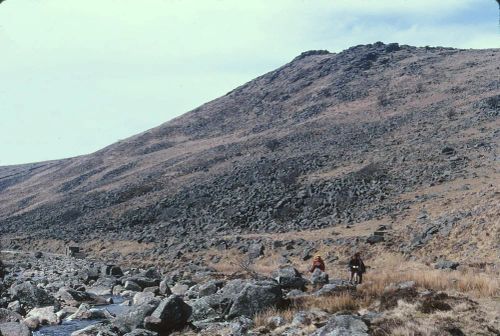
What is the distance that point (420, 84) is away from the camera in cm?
8381

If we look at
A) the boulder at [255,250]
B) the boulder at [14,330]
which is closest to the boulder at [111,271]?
the boulder at [255,250]

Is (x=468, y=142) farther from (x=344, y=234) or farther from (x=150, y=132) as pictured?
(x=150, y=132)

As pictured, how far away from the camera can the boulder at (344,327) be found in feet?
35.0

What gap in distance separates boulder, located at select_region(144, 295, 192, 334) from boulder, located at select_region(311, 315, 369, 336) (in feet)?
14.6

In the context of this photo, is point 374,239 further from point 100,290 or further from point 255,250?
point 100,290

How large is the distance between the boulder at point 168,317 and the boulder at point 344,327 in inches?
175

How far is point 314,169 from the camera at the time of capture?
5506cm

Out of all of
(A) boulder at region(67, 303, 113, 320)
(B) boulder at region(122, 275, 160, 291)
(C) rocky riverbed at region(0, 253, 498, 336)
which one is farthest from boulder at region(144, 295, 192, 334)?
(B) boulder at region(122, 275, 160, 291)

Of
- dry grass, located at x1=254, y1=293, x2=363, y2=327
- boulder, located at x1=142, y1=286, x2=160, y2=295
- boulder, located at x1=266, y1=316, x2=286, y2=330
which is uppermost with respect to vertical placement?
boulder, located at x1=266, y1=316, x2=286, y2=330

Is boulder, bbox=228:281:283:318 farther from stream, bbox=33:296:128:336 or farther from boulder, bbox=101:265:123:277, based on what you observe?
boulder, bbox=101:265:123:277

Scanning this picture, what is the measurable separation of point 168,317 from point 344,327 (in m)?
5.25

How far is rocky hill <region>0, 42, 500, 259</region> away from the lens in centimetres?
3997

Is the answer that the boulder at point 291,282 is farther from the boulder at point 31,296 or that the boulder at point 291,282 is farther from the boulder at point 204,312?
the boulder at point 31,296

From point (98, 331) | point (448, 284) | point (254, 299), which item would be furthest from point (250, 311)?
point (448, 284)
